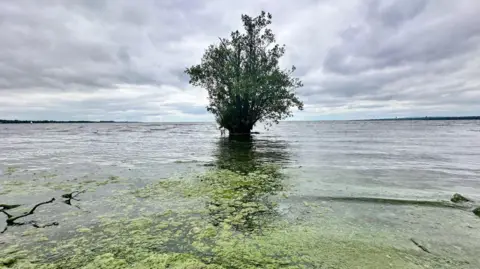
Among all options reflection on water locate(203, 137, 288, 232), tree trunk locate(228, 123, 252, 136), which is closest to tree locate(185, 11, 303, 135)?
tree trunk locate(228, 123, 252, 136)

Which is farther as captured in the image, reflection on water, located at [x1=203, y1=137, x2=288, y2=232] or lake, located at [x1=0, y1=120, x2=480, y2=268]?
reflection on water, located at [x1=203, y1=137, x2=288, y2=232]

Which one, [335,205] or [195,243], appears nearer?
[195,243]

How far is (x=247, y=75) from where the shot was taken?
100 feet

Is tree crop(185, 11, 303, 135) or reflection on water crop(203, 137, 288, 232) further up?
tree crop(185, 11, 303, 135)

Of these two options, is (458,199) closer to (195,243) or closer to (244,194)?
(244,194)

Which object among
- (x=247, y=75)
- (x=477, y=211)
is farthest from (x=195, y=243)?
(x=247, y=75)

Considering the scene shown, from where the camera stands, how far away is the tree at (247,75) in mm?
31438

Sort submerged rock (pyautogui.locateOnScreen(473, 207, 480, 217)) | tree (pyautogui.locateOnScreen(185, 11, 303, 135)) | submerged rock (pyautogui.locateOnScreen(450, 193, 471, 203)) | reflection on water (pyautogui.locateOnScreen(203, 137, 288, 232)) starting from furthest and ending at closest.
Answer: tree (pyautogui.locateOnScreen(185, 11, 303, 135))
submerged rock (pyautogui.locateOnScreen(450, 193, 471, 203))
submerged rock (pyautogui.locateOnScreen(473, 207, 480, 217))
reflection on water (pyautogui.locateOnScreen(203, 137, 288, 232))

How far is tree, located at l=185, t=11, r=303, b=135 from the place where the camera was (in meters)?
31.4

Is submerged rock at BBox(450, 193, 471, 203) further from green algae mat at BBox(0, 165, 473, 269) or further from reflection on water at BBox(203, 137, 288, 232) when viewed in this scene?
reflection on water at BBox(203, 137, 288, 232)

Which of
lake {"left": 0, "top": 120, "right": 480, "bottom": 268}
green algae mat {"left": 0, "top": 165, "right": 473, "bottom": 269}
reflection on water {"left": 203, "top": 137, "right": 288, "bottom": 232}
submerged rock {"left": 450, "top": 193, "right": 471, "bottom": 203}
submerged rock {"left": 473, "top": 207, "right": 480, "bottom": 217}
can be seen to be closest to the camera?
green algae mat {"left": 0, "top": 165, "right": 473, "bottom": 269}

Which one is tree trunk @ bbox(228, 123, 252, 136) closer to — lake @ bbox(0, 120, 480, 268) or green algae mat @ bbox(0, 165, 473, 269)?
lake @ bbox(0, 120, 480, 268)

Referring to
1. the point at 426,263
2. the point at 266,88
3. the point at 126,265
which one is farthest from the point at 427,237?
the point at 266,88

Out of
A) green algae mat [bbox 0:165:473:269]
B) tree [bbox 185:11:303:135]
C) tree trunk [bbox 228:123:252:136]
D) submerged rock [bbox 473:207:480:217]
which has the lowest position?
submerged rock [bbox 473:207:480:217]
